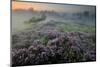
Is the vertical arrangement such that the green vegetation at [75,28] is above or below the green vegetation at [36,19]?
below

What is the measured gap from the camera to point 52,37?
253 centimetres

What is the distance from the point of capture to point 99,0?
2.80m

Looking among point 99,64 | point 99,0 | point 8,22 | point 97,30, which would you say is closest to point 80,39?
point 97,30

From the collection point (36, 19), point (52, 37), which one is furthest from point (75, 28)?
point (36, 19)

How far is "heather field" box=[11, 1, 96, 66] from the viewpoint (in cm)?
238

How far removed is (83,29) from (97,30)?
247 millimetres

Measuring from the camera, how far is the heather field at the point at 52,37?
93.7 inches

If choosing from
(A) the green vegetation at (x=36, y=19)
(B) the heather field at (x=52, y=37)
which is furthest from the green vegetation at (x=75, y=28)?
(A) the green vegetation at (x=36, y=19)

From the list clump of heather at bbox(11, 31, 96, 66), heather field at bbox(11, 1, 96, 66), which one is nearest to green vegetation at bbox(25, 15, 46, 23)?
heather field at bbox(11, 1, 96, 66)

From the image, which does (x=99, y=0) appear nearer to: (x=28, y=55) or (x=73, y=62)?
(x=73, y=62)

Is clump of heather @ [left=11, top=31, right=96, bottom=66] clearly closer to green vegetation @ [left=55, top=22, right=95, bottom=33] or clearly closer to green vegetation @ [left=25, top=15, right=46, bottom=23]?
green vegetation @ [left=55, top=22, right=95, bottom=33]

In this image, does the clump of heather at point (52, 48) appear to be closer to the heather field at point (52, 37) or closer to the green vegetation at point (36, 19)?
the heather field at point (52, 37)

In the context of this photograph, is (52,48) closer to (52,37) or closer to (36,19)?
(52,37)

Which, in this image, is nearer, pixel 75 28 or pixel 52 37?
pixel 52 37
